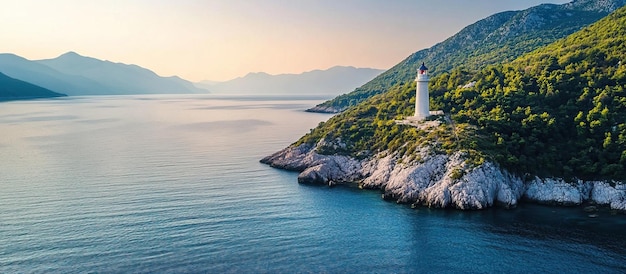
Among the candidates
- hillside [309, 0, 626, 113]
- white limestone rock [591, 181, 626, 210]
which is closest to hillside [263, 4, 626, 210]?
white limestone rock [591, 181, 626, 210]

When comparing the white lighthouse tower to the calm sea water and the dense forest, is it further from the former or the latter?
the calm sea water

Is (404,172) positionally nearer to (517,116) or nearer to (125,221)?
(517,116)

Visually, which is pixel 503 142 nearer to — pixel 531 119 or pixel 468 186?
pixel 531 119

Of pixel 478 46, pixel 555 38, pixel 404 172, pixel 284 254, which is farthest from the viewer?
pixel 478 46

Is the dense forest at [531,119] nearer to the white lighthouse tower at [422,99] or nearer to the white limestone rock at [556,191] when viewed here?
the white limestone rock at [556,191]

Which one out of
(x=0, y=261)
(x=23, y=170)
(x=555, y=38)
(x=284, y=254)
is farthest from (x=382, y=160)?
(x=555, y=38)

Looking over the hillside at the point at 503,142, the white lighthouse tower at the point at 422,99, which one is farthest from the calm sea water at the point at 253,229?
the white lighthouse tower at the point at 422,99
